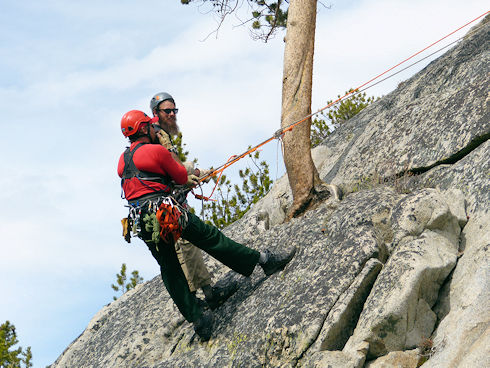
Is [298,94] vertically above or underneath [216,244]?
above

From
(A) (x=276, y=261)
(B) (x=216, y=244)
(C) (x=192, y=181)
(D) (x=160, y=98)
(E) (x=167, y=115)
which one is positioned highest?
(D) (x=160, y=98)

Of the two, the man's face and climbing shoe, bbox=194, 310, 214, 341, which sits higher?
the man's face

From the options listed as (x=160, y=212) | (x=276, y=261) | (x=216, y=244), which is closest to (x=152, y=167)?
(x=160, y=212)

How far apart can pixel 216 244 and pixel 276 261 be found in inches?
30.8

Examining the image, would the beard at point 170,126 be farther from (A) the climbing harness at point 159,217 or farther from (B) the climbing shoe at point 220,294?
(B) the climbing shoe at point 220,294

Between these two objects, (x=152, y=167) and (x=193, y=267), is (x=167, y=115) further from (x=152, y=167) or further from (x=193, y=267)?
(x=193, y=267)

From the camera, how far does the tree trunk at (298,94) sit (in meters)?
8.50

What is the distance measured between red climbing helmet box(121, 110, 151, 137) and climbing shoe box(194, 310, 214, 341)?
224cm

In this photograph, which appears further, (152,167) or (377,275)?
(152,167)

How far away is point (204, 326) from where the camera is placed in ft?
22.7

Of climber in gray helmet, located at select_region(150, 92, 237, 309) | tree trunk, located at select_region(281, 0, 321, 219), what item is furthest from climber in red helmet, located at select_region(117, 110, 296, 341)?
tree trunk, located at select_region(281, 0, 321, 219)

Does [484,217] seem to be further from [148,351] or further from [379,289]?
[148,351]

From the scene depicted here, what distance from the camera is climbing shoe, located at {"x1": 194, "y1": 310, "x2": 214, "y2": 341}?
22.7ft

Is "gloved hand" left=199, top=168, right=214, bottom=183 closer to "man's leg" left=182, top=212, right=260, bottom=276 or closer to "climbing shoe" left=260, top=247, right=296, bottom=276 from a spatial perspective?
"man's leg" left=182, top=212, right=260, bottom=276
